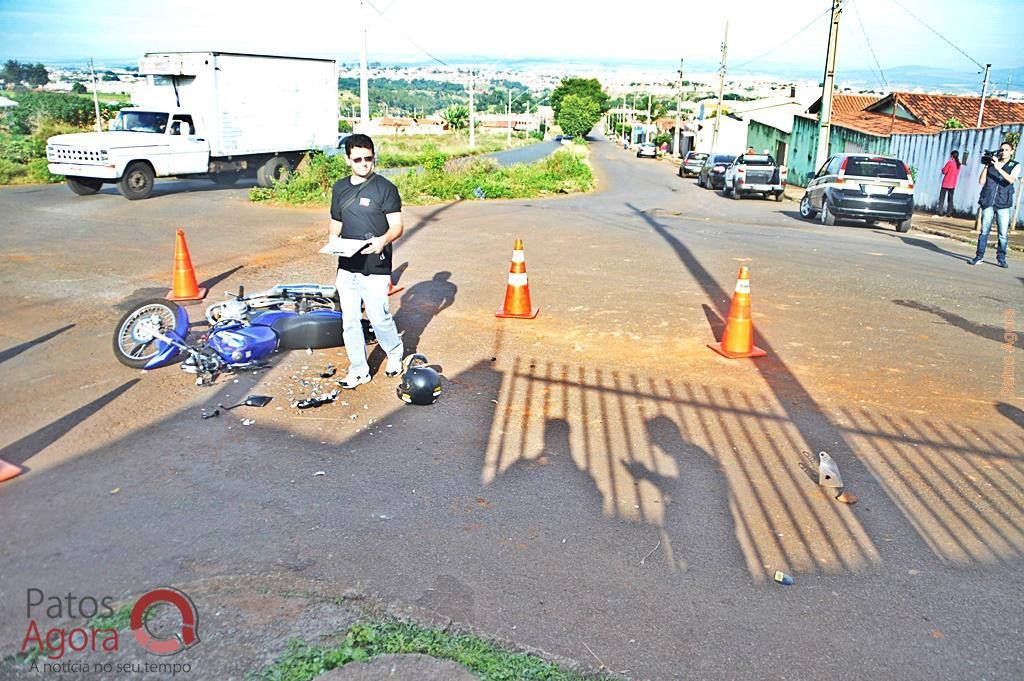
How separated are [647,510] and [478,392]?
230cm

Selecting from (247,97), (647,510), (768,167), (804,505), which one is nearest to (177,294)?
(647,510)

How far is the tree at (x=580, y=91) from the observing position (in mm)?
156750

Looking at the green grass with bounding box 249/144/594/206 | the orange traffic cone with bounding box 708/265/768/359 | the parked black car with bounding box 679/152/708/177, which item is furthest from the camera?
the parked black car with bounding box 679/152/708/177

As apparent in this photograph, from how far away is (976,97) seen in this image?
1544 inches

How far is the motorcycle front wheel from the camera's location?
686cm

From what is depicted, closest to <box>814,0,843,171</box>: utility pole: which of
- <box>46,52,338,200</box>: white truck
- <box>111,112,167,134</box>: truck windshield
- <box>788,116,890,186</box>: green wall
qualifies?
<box>788,116,890,186</box>: green wall

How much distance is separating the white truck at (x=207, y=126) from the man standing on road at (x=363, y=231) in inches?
602

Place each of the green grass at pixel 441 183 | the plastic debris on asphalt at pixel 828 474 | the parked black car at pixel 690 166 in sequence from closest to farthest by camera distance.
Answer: the plastic debris on asphalt at pixel 828 474
the green grass at pixel 441 183
the parked black car at pixel 690 166

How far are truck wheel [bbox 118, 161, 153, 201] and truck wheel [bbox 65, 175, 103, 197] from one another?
0.77 m

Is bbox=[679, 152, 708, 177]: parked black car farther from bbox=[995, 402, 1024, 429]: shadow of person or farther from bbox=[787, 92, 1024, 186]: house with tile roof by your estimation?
bbox=[995, 402, 1024, 429]: shadow of person

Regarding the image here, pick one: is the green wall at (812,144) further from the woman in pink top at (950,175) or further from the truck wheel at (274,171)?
the truck wheel at (274,171)

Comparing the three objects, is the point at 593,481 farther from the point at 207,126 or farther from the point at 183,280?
the point at 207,126

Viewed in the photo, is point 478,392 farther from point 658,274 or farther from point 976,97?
point 976,97

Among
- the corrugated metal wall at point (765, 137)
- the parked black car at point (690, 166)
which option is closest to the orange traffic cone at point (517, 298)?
the parked black car at point (690, 166)
